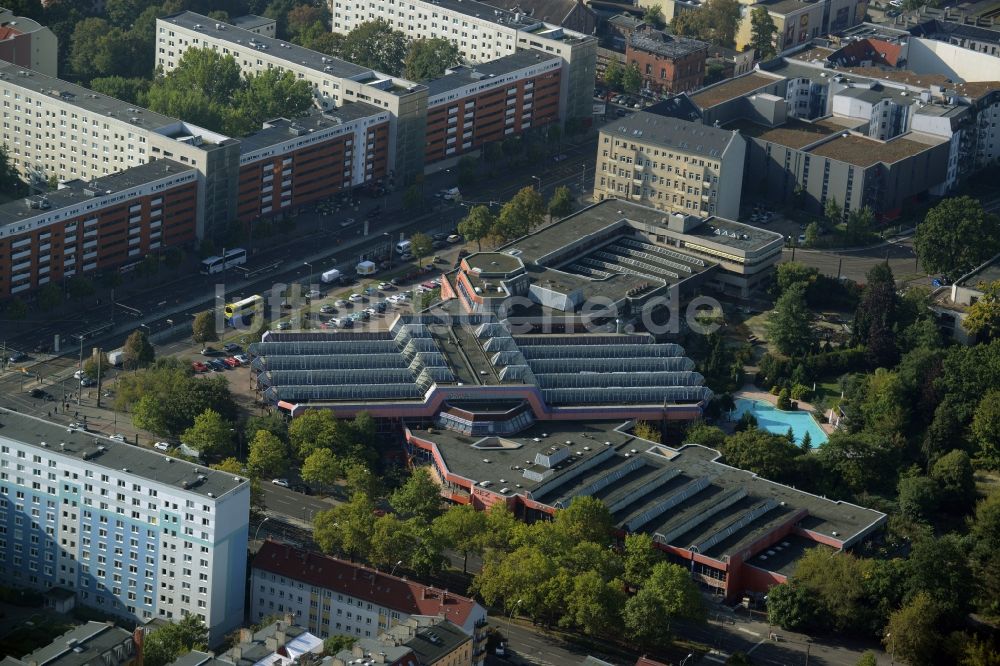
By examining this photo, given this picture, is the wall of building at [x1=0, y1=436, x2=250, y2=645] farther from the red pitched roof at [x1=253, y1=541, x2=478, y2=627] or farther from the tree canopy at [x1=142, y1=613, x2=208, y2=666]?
the red pitched roof at [x1=253, y1=541, x2=478, y2=627]

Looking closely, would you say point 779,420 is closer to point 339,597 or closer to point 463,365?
point 463,365

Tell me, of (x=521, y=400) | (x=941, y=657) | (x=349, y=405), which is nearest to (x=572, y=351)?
(x=521, y=400)

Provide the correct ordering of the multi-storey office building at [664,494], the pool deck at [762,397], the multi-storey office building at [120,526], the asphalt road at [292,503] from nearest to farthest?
the multi-storey office building at [120,526]
the multi-storey office building at [664,494]
the asphalt road at [292,503]
the pool deck at [762,397]

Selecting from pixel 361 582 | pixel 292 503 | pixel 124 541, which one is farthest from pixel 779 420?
pixel 124 541

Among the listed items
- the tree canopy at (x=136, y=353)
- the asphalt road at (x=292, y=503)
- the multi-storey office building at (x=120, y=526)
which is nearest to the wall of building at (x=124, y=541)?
the multi-storey office building at (x=120, y=526)

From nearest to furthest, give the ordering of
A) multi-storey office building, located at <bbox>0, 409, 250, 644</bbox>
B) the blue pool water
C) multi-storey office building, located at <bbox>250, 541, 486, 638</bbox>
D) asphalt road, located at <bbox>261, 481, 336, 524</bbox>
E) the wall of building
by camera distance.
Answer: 1. multi-storey office building, located at <bbox>250, 541, 486, 638</bbox>
2. the wall of building
3. multi-storey office building, located at <bbox>0, 409, 250, 644</bbox>
4. asphalt road, located at <bbox>261, 481, 336, 524</bbox>
5. the blue pool water

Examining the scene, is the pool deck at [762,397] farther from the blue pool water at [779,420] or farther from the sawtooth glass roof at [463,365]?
the sawtooth glass roof at [463,365]

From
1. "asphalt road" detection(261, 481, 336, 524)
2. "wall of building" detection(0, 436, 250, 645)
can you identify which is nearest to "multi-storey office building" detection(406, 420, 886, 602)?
"asphalt road" detection(261, 481, 336, 524)
